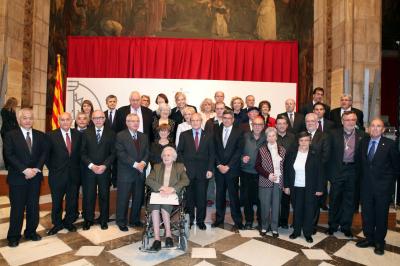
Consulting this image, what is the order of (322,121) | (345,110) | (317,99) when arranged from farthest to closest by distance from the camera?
(317,99)
(345,110)
(322,121)

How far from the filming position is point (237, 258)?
3225mm

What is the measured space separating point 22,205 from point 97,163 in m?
0.94

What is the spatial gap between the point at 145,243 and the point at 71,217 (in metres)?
1.25

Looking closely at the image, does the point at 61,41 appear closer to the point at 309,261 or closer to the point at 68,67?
the point at 68,67

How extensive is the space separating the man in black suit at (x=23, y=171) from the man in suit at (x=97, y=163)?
58 cm

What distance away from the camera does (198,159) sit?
4.11 m

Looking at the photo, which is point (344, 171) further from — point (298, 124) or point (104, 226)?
point (104, 226)

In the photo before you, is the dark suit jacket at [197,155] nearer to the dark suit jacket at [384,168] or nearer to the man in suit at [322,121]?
the man in suit at [322,121]

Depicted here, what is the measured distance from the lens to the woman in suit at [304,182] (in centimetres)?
378

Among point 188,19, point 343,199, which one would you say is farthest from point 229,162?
point 188,19

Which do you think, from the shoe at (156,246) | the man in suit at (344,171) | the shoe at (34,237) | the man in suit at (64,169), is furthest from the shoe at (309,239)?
the shoe at (34,237)

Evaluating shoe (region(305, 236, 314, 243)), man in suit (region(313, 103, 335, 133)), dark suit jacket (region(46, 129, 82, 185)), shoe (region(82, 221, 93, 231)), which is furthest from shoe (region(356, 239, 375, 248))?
dark suit jacket (region(46, 129, 82, 185))

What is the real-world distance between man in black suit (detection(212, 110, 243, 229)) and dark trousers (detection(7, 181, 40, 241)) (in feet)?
7.13

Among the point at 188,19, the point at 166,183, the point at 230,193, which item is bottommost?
the point at 230,193
